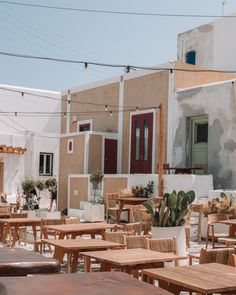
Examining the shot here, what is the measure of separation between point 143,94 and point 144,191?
5381mm

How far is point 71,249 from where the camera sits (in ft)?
21.0

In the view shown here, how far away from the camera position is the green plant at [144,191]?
1775 centimetres

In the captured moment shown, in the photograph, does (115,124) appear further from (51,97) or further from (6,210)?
(6,210)

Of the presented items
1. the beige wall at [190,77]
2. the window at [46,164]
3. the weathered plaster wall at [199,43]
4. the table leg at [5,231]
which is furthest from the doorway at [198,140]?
the window at [46,164]

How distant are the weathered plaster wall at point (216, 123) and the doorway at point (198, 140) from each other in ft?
0.85

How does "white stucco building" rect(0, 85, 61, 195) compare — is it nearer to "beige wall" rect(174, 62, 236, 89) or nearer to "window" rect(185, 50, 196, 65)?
"window" rect(185, 50, 196, 65)

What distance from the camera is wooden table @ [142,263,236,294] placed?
3.95 meters

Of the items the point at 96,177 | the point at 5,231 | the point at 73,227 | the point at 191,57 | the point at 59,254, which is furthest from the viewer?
the point at 191,57

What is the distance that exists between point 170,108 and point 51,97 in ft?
39.5

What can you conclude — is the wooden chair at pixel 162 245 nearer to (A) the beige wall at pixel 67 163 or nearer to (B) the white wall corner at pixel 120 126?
(A) the beige wall at pixel 67 163

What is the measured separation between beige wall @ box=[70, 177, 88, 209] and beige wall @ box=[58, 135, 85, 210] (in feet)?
2.38

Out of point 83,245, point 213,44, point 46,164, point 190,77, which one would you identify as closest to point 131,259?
point 83,245

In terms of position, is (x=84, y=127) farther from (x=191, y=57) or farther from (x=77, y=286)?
(x=77, y=286)

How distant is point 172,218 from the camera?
27.6ft
